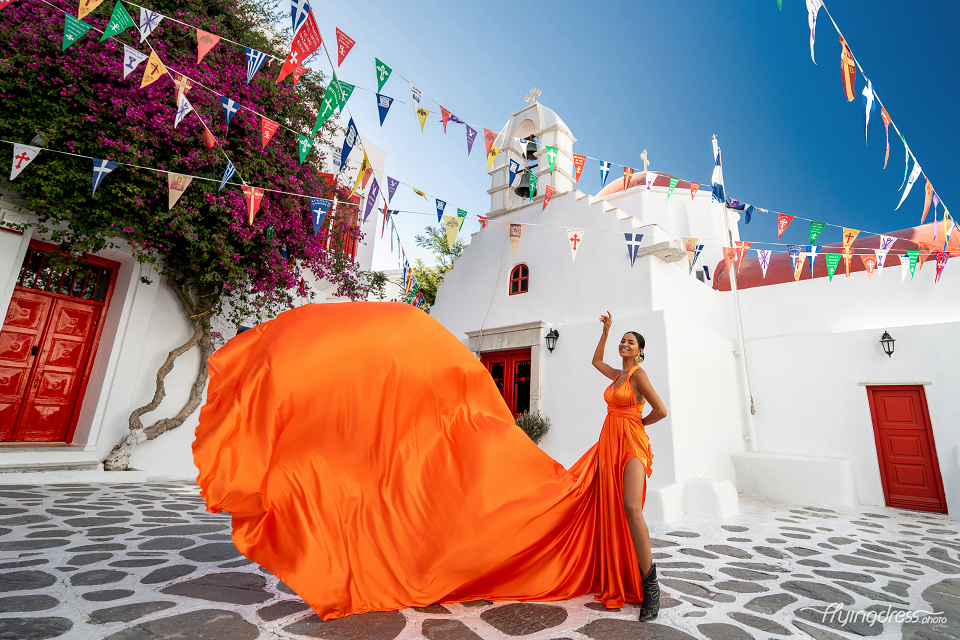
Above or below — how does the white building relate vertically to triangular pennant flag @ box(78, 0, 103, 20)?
below

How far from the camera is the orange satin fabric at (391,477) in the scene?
6.99ft

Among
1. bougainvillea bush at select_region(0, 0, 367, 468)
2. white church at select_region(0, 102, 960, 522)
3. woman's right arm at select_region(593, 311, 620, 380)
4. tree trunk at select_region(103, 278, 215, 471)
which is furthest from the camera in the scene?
tree trunk at select_region(103, 278, 215, 471)

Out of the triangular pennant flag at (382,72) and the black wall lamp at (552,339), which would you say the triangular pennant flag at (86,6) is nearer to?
the triangular pennant flag at (382,72)

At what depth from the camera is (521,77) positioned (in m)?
9.19

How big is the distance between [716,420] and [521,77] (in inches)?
293

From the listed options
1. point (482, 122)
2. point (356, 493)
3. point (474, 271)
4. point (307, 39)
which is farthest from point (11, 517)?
point (474, 271)

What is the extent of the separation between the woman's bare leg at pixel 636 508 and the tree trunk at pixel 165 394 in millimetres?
5861

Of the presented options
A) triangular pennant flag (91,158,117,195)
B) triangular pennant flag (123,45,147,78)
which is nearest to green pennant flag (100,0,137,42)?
triangular pennant flag (123,45,147,78)

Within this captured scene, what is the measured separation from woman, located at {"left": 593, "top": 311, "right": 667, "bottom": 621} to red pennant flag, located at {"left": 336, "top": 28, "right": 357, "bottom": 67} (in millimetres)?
3389

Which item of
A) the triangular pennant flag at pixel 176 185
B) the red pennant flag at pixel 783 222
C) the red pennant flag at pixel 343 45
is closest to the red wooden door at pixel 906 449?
the red pennant flag at pixel 783 222

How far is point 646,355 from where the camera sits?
6492mm

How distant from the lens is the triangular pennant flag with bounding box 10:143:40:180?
185 inches

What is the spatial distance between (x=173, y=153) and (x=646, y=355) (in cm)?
691

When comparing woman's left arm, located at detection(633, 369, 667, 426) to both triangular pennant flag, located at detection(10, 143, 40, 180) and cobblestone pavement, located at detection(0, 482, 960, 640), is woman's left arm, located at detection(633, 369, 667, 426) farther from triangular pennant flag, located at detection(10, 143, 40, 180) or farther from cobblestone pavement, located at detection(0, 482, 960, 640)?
triangular pennant flag, located at detection(10, 143, 40, 180)
